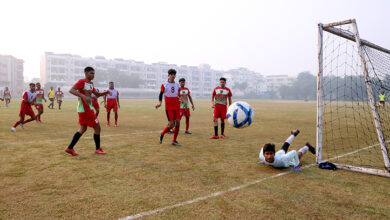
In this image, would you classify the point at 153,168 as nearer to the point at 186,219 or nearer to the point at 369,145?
the point at 186,219

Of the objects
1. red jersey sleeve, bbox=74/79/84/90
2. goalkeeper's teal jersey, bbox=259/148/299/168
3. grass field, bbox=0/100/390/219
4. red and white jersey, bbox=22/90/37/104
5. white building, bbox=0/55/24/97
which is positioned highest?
white building, bbox=0/55/24/97

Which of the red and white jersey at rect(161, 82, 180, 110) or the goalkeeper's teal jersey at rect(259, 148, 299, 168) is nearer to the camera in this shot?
the goalkeeper's teal jersey at rect(259, 148, 299, 168)

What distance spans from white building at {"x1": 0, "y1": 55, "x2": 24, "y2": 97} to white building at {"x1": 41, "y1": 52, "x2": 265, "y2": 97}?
967 centimetres

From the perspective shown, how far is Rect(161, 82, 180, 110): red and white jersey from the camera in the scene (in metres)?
7.48

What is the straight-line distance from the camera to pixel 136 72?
144m

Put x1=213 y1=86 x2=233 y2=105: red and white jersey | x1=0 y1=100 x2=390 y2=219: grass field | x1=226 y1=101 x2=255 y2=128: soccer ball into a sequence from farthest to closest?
x1=213 y1=86 x2=233 y2=105: red and white jersey < x1=226 y1=101 x2=255 y2=128: soccer ball < x1=0 y1=100 x2=390 y2=219: grass field

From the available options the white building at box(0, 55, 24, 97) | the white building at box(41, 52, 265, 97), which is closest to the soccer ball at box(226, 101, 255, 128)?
the white building at box(41, 52, 265, 97)

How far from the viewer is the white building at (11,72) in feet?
327

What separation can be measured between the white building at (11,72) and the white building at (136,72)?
9669 mm

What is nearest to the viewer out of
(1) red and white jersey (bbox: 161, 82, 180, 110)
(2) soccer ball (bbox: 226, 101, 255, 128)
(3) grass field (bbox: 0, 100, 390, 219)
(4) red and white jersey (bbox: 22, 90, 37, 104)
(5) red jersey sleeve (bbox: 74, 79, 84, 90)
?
(3) grass field (bbox: 0, 100, 390, 219)

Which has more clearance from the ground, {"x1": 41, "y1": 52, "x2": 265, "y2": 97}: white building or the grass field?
{"x1": 41, "y1": 52, "x2": 265, "y2": 97}: white building

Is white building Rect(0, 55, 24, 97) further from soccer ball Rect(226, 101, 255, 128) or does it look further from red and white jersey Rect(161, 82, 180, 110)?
soccer ball Rect(226, 101, 255, 128)

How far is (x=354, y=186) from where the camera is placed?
4.25m

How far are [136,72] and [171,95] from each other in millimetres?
141808
